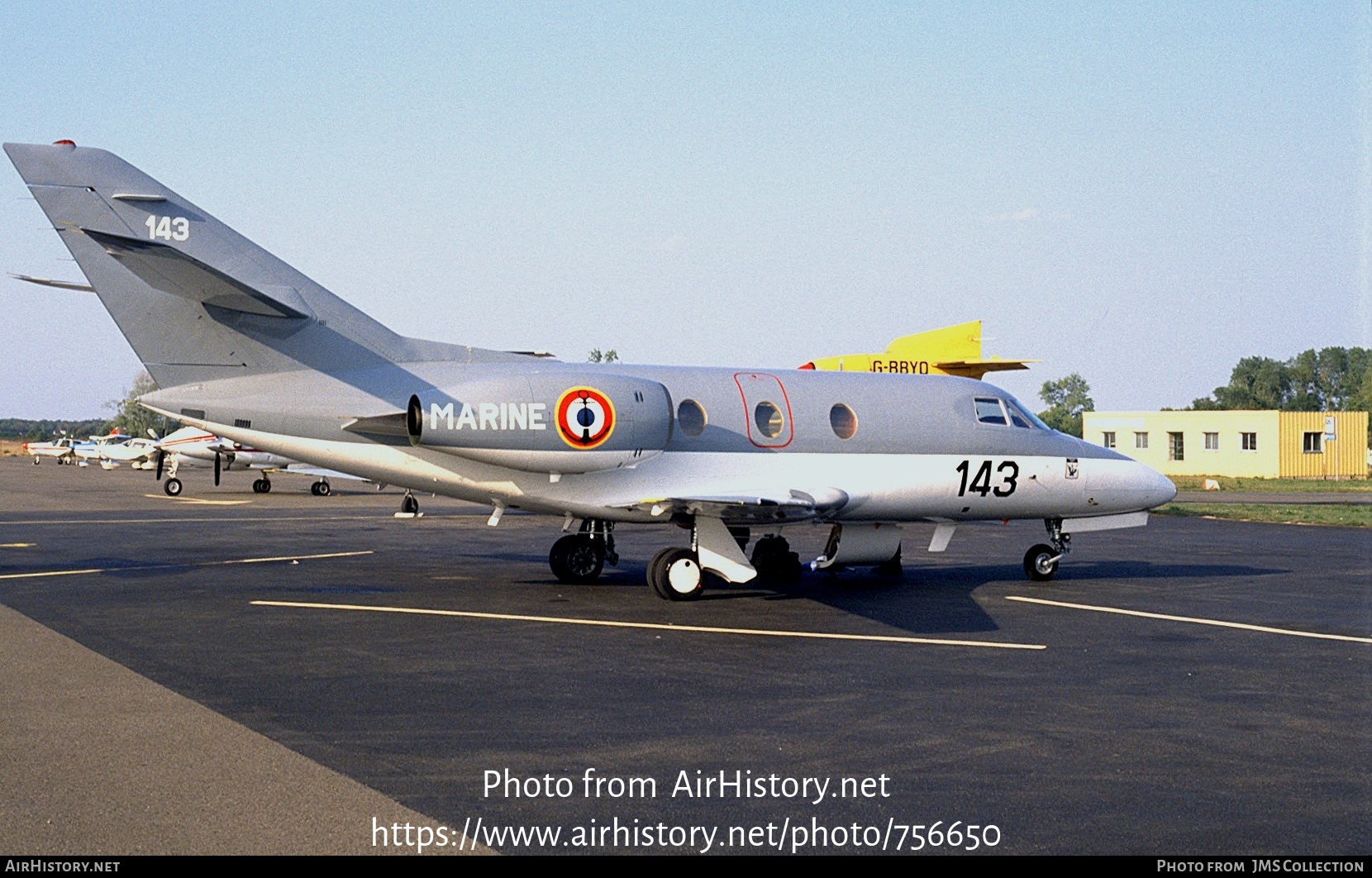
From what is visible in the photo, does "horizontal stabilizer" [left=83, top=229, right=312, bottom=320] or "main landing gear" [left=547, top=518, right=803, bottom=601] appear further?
"main landing gear" [left=547, top=518, right=803, bottom=601]

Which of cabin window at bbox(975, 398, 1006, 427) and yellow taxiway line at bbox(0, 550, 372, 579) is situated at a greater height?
cabin window at bbox(975, 398, 1006, 427)

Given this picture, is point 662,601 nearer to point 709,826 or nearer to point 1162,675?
point 1162,675

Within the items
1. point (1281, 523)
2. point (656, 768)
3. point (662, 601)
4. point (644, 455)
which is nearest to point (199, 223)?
point (644, 455)

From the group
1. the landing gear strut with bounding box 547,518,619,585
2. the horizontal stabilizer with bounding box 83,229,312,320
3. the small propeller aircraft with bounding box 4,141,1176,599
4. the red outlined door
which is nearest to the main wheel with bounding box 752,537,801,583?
the small propeller aircraft with bounding box 4,141,1176,599

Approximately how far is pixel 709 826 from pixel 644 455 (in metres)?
10.4

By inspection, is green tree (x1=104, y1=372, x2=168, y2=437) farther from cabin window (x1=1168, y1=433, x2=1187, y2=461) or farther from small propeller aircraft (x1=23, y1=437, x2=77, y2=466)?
cabin window (x1=1168, y1=433, x2=1187, y2=461)

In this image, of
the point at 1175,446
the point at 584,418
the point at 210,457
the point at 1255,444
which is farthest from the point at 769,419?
the point at 1175,446

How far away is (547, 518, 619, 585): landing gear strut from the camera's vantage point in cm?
1869

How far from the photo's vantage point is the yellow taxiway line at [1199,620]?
13809 millimetres

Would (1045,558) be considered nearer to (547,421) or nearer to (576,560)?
(576,560)

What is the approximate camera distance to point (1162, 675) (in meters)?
11.3

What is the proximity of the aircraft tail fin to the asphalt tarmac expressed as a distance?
313 cm

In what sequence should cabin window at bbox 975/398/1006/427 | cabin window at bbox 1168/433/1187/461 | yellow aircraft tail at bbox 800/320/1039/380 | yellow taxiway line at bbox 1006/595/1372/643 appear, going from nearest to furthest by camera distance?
1. yellow taxiway line at bbox 1006/595/1372/643
2. cabin window at bbox 975/398/1006/427
3. yellow aircraft tail at bbox 800/320/1039/380
4. cabin window at bbox 1168/433/1187/461

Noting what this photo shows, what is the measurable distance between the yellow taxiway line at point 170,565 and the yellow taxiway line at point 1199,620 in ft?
39.4
